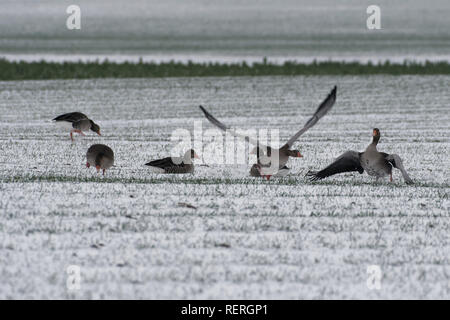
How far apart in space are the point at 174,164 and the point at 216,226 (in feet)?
14.8

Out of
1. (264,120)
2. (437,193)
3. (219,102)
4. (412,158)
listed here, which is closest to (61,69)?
(219,102)

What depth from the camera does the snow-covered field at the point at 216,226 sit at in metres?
6.75

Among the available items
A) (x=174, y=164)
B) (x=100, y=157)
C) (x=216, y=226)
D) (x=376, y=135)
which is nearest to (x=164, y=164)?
(x=174, y=164)

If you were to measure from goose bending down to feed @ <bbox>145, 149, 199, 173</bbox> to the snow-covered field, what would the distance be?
0.30 m

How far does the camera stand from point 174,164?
43.6 feet

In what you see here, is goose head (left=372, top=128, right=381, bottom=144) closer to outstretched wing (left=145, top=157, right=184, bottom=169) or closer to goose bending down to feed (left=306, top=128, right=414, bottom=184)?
goose bending down to feed (left=306, top=128, right=414, bottom=184)

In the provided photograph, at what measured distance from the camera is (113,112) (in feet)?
94.4

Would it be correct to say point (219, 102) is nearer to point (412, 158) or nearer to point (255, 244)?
point (412, 158)

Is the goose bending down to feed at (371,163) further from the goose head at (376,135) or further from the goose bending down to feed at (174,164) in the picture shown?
the goose bending down to feed at (174,164)

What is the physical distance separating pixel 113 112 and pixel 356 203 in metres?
19.4

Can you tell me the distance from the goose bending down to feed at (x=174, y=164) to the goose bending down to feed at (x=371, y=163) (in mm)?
2306
